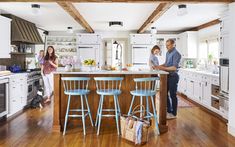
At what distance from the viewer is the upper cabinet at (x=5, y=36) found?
5.10 metres

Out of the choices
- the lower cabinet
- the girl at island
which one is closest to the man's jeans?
the lower cabinet

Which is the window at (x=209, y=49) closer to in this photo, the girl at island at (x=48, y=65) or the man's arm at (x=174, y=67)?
the man's arm at (x=174, y=67)

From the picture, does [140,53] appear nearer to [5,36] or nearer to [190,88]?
[190,88]

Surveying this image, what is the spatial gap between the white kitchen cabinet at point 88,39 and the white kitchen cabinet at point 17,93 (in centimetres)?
332

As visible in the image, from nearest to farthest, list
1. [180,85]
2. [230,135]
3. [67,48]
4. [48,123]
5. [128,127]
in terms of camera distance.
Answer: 1. [128,127]
2. [230,135]
3. [48,123]
4. [180,85]
5. [67,48]

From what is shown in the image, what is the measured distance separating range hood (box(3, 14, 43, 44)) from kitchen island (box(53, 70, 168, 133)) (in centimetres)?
242

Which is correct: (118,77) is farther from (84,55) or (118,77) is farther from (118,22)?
(84,55)

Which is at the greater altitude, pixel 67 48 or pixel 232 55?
pixel 67 48

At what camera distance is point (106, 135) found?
3873mm

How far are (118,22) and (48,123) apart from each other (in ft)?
12.5

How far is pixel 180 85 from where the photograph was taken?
826 centimetres

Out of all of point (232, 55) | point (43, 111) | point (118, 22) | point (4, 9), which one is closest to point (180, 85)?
point (118, 22)

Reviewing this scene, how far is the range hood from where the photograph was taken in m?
5.84

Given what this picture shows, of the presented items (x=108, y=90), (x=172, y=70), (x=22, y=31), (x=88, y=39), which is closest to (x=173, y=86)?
(x=172, y=70)
